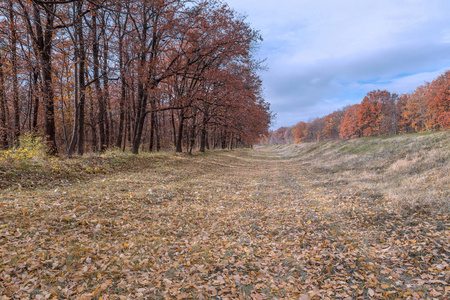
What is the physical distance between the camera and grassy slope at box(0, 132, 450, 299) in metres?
Result: 3.82

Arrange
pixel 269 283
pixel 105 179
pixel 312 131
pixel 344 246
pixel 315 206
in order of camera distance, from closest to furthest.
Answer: pixel 269 283 < pixel 344 246 < pixel 315 206 < pixel 105 179 < pixel 312 131

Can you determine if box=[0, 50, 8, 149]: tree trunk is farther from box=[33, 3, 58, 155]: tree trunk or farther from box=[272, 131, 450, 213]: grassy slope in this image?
box=[272, 131, 450, 213]: grassy slope

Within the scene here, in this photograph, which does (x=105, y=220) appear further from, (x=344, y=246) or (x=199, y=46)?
(x=199, y=46)

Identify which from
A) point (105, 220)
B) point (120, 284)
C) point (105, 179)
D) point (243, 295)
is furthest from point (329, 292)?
point (105, 179)

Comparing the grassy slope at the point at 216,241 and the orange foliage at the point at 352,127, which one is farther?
the orange foliage at the point at 352,127

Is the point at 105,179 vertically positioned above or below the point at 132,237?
above

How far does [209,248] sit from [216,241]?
1.39 feet

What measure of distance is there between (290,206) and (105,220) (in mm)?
→ 6395

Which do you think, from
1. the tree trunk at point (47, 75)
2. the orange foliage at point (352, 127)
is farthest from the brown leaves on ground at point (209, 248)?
the orange foliage at point (352, 127)

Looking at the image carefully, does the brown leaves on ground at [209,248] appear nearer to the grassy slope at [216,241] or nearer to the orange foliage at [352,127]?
the grassy slope at [216,241]

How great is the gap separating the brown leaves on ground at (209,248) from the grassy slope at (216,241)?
2cm

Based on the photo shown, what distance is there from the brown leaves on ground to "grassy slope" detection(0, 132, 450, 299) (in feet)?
0.08

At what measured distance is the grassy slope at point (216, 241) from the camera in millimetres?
3816

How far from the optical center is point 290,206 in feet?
27.9
